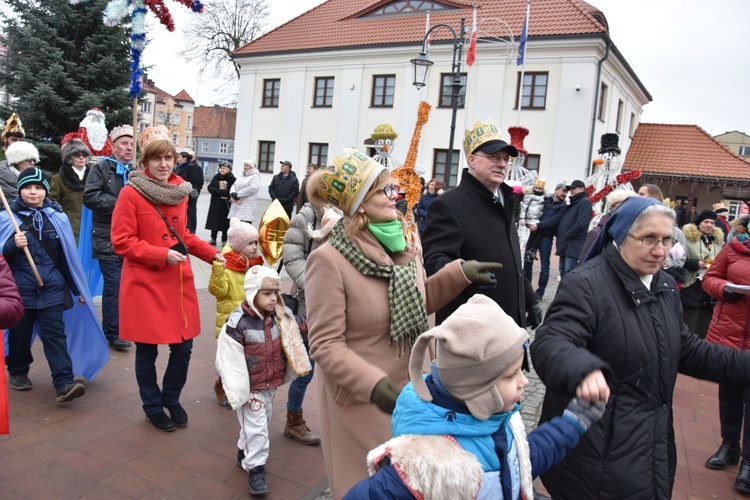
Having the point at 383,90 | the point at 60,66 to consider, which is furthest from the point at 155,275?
the point at 383,90

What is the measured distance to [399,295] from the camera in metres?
2.50

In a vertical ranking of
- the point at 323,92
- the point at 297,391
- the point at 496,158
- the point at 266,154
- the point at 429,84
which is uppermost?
the point at 429,84

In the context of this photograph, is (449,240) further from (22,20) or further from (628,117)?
(628,117)

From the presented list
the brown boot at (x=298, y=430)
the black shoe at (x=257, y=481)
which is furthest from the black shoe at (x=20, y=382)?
the black shoe at (x=257, y=481)

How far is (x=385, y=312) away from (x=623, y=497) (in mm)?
1174

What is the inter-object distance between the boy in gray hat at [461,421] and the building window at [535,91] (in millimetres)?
23358

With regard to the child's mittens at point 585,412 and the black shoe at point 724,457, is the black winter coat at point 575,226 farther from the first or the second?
the child's mittens at point 585,412

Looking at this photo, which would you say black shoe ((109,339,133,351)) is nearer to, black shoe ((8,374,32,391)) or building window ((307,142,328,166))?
black shoe ((8,374,32,391))

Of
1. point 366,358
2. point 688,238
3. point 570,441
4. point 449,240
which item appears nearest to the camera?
point 570,441

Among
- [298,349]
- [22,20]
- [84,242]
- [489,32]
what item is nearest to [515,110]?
[489,32]

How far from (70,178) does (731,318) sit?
253 inches

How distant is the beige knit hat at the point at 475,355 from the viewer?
1684mm

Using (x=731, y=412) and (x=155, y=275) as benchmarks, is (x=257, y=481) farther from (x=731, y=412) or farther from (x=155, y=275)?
(x=731, y=412)

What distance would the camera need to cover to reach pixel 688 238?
23.3 feet
